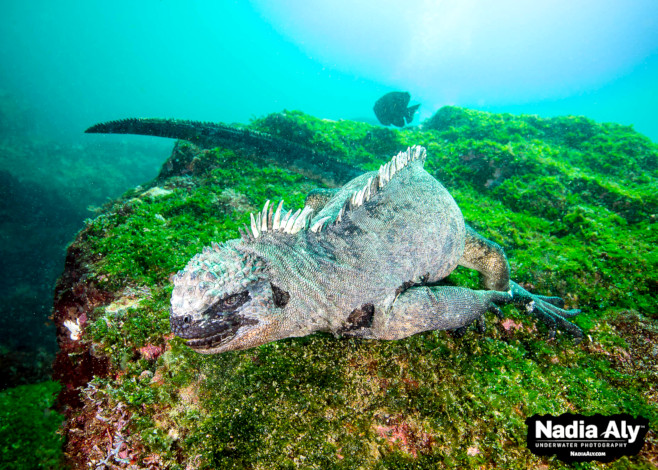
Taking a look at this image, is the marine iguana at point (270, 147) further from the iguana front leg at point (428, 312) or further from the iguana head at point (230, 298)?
the iguana head at point (230, 298)

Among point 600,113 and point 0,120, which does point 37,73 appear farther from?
point 600,113

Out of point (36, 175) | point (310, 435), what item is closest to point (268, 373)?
point (310, 435)

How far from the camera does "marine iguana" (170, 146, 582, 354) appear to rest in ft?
6.23

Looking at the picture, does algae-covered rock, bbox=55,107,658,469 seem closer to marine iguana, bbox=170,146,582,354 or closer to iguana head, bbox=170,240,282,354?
marine iguana, bbox=170,146,582,354

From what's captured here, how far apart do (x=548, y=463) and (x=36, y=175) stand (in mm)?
27027

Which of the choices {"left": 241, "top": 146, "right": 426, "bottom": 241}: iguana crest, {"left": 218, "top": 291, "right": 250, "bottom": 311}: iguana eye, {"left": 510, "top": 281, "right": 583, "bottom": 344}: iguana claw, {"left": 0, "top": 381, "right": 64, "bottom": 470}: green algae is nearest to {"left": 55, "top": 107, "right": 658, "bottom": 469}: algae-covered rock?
{"left": 510, "top": 281, "right": 583, "bottom": 344}: iguana claw

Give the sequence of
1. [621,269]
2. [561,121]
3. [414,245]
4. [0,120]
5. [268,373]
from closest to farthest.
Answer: [268,373] < [414,245] < [621,269] < [561,121] < [0,120]

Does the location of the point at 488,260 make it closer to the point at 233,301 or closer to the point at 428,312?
the point at 428,312

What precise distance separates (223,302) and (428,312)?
5.97 ft

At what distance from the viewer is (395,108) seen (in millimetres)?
11836

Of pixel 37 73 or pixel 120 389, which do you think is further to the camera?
pixel 37 73

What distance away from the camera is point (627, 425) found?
6.73 ft

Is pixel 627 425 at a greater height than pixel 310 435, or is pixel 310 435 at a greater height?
pixel 627 425

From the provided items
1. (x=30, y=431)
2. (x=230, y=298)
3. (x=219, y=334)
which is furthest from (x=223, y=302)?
(x=30, y=431)
